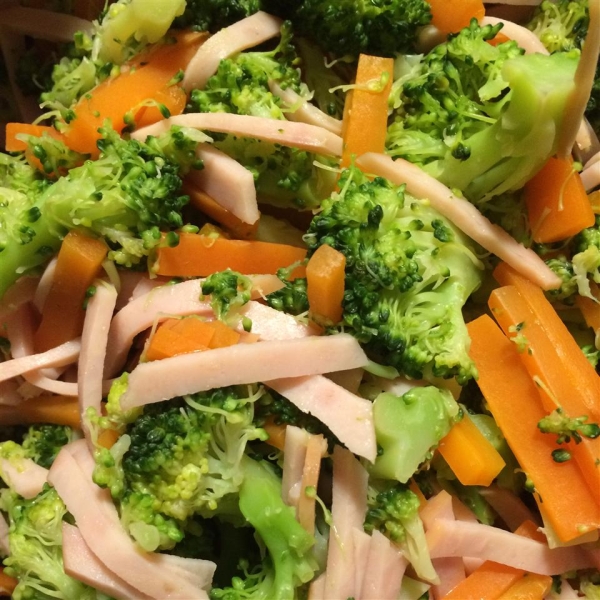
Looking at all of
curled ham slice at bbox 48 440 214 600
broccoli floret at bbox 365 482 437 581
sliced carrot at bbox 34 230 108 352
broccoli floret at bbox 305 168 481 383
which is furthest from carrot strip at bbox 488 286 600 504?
sliced carrot at bbox 34 230 108 352

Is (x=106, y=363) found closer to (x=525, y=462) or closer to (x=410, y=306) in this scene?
(x=410, y=306)

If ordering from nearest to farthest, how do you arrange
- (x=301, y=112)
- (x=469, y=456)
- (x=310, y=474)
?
(x=310, y=474) < (x=469, y=456) < (x=301, y=112)

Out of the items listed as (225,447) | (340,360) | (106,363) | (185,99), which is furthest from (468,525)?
(185,99)

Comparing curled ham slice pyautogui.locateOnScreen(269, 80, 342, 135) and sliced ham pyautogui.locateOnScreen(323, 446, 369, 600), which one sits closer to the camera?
sliced ham pyautogui.locateOnScreen(323, 446, 369, 600)

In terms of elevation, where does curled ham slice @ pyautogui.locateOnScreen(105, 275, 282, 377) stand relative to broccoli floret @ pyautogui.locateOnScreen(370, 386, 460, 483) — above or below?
above

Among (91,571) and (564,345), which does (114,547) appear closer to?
(91,571)

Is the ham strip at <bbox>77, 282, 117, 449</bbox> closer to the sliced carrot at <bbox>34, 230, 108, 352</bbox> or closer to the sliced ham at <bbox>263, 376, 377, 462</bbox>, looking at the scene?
the sliced carrot at <bbox>34, 230, 108, 352</bbox>

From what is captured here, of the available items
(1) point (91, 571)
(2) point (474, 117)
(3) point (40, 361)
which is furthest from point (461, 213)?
(1) point (91, 571)
